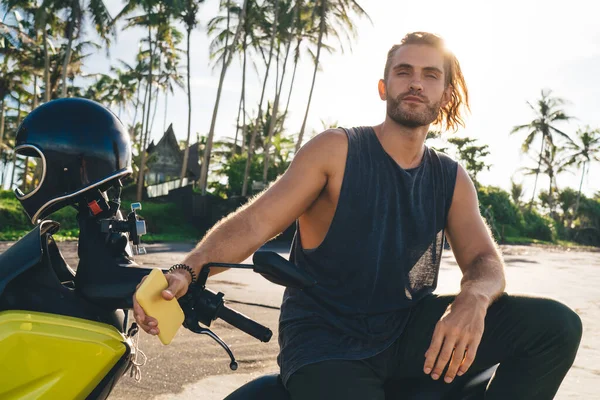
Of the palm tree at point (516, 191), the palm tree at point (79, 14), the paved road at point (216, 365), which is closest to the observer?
the paved road at point (216, 365)

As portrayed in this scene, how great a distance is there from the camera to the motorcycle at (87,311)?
1.12 metres

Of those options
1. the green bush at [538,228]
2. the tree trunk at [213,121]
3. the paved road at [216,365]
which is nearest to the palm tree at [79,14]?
the tree trunk at [213,121]

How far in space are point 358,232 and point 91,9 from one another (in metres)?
28.9

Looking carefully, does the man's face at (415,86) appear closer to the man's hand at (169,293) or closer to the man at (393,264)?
the man at (393,264)

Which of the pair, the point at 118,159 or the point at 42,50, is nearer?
the point at 118,159

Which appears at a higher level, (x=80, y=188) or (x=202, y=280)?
(x=80, y=188)

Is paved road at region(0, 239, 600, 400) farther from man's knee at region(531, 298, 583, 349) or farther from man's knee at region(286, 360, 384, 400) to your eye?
man's knee at region(286, 360, 384, 400)

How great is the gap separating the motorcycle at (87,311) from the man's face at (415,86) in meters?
0.93

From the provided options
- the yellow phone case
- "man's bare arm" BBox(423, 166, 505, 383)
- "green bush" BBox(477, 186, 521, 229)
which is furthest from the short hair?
"green bush" BBox(477, 186, 521, 229)

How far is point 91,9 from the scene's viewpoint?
89.7ft

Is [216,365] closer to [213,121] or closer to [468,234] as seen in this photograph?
[468,234]

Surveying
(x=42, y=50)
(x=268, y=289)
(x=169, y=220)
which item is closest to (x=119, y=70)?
(x=42, y=50)

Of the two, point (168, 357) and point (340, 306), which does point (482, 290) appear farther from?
point (168, 357)

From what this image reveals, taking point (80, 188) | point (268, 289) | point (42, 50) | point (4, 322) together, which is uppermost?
point (42, 50)
